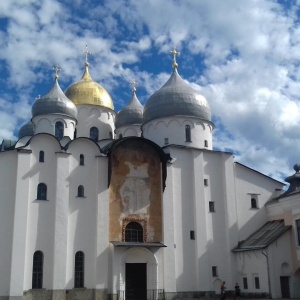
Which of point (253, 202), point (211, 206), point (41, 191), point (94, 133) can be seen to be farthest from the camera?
point (94, 133)

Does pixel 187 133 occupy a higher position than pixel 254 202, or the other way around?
pixel 187 133

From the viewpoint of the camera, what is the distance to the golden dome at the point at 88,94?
3781 cm

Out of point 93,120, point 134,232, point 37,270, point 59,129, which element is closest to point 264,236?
point 134,232

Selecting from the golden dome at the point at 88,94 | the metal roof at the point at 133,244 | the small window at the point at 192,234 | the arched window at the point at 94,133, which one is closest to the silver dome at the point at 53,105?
the arched window at the point at 94,133

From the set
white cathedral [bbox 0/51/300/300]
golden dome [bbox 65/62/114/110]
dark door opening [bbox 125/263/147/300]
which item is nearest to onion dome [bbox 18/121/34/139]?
golden dome [bbox 65/62/114/110]

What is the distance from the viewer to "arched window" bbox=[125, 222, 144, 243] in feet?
93.6

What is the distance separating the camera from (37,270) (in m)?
25.8

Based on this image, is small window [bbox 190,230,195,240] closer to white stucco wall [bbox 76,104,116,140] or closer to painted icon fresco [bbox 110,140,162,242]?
painted icon fresco [bbox 110,140,162,242]

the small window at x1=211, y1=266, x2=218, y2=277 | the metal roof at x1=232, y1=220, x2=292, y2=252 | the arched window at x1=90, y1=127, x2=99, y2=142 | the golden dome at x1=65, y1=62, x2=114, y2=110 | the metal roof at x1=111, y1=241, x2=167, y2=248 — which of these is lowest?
the small window at x1=211, y1=266, x2=218, y2=277

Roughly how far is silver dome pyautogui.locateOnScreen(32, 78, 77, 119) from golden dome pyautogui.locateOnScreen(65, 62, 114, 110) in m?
3.36

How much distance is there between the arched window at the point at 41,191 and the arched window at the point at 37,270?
306 cm

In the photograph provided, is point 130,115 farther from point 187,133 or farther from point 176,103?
point 187,133

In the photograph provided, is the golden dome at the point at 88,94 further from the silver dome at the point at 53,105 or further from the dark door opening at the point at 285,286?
the dark door opening at the point at 285,286

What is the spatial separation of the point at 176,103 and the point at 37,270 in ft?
47.9
